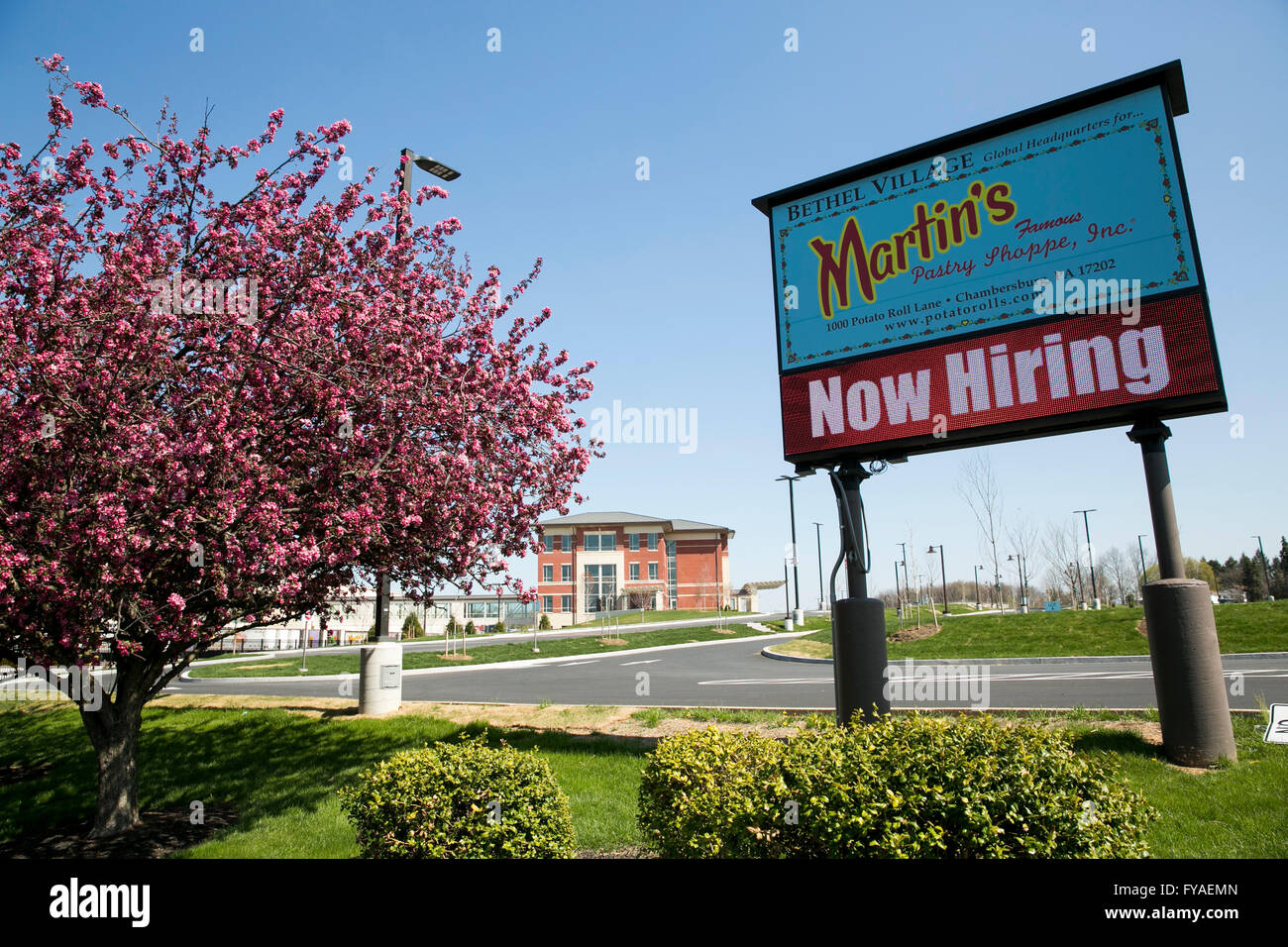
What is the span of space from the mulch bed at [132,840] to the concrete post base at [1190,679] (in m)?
11.0

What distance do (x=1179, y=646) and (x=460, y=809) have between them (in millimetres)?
7849

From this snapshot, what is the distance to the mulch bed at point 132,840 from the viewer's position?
7.74 m

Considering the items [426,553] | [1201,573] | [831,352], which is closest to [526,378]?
[426,553]

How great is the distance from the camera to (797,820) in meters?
4.28

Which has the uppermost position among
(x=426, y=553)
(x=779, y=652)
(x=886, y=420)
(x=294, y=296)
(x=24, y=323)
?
(x=294, y=296)

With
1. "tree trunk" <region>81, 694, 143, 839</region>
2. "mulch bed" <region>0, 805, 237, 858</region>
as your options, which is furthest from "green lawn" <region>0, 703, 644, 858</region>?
"tree trunk" <region>81, 694, 143, 839</region>

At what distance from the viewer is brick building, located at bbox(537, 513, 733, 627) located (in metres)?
69.1

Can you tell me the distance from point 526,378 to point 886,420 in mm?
4834

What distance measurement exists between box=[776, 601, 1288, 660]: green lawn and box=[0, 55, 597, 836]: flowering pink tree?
18.6 meters

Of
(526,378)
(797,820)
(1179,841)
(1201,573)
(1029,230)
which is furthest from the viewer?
(1201,573)

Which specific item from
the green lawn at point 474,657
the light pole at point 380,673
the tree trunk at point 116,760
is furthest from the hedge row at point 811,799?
the green lawn at point 474,657

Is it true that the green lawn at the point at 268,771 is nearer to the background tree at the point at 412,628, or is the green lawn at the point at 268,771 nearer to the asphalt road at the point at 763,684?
the asphalt road at the point at 763,684
